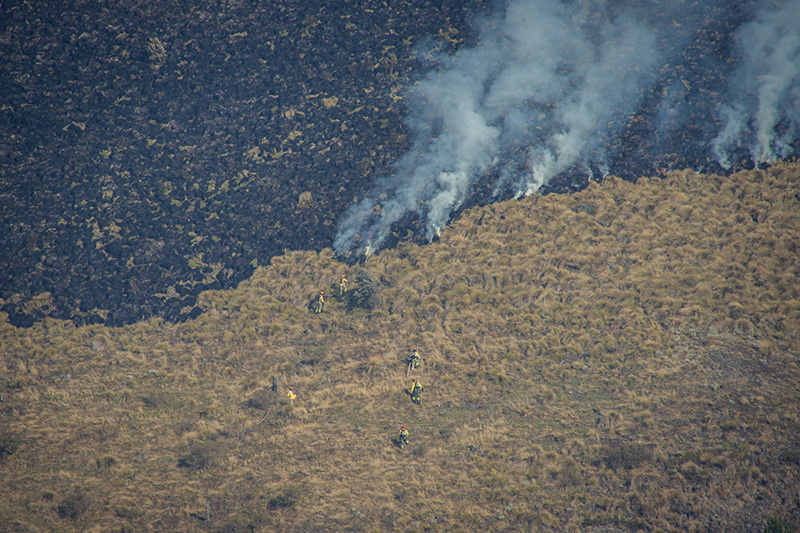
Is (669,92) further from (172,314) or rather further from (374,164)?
(172,314)

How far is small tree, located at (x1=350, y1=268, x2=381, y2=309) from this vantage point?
31906mm

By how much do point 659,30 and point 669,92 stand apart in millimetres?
5334

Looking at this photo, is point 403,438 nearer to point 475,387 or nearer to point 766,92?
point 475,387

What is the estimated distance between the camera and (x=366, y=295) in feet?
105

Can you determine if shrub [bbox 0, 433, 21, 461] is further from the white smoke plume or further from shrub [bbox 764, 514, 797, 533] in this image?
the white smoke plume

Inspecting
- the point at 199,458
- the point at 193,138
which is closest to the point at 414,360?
the point at 199,458

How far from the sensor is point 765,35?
36688mm

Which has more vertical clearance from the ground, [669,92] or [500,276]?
[669,92]

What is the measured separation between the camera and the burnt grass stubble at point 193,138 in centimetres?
3316

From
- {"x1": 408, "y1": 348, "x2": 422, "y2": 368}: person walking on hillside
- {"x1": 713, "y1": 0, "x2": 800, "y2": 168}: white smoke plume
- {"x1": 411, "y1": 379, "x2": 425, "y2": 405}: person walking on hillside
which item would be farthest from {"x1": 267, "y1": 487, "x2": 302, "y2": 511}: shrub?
{"x1": 713, "y1": 0, "x2": 800, "y2": 168}: white smoke plume

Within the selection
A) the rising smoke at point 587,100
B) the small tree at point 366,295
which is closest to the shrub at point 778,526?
the small tree at point 366,295

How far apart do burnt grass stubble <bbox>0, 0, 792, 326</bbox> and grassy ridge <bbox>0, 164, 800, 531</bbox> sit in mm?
2541

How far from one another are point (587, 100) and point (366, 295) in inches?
843

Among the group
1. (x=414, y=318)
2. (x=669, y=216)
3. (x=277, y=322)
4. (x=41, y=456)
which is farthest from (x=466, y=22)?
(x=41, y=456)
